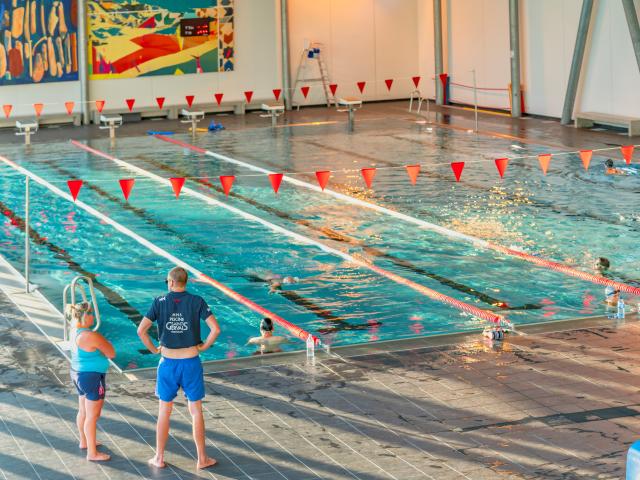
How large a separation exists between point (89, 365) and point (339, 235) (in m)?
7.64

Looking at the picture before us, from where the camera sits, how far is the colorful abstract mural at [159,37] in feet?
89.9

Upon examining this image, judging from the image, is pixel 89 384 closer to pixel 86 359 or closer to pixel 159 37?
pixel 86 359

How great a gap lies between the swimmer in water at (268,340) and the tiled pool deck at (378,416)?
943mm

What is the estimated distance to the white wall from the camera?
1171 inches

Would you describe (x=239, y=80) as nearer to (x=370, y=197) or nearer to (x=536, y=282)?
(x=370, y=197)

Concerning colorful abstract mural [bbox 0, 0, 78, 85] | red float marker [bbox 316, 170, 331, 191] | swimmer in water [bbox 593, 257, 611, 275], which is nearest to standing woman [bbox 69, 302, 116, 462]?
swimmer in water [bbox 593, 257, 611, 275]

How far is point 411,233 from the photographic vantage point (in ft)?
46.8

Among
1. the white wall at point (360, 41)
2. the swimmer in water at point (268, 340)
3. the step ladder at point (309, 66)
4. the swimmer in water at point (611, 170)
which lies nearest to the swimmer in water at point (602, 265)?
the swimmer in water at point (268, 340)

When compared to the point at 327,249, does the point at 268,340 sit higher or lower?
lower

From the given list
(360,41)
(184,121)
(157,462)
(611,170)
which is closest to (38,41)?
(184,121)

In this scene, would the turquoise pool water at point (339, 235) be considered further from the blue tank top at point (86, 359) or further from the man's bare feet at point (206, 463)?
the man's bare feet at point (206, 463)

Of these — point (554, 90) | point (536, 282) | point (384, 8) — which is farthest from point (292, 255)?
point (384, 8)

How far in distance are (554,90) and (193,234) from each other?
12.8 metres

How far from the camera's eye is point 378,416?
24.9ft
